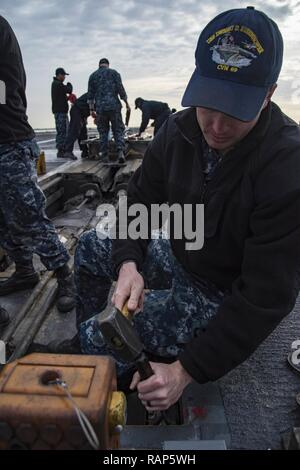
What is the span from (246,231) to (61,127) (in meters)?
9.91

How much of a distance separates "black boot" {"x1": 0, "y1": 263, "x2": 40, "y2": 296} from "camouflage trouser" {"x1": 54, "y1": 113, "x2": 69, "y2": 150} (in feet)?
26.2

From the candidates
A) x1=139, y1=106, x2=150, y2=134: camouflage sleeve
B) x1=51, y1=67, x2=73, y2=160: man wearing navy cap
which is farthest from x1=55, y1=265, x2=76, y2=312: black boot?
x1=139, y1=106, x2=150, y2=134: camouflage sleeve

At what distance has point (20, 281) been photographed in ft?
11.0

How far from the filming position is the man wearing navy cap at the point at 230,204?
4.91 ft

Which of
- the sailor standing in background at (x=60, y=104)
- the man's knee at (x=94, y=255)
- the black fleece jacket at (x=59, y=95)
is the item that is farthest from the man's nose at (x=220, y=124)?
the black fleece jacket at (x=59, y=95)

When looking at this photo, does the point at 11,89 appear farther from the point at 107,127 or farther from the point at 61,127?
the point at 61,127

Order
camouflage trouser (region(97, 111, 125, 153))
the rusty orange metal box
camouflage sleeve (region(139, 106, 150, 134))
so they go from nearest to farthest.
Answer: the rusty orange metal box
camouflage trouser (region(97, 111, 125, 153))
camouflage sleeve (region(139, 106, 150, 134))

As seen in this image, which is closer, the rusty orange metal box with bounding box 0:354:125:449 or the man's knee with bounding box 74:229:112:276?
the rusty orange metal box with bounding box 0:354:125:449

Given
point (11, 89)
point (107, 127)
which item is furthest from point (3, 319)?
point (107, 127)

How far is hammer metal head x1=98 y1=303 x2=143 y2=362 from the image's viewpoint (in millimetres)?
1328

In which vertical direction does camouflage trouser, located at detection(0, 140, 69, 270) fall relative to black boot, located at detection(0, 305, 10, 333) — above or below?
above

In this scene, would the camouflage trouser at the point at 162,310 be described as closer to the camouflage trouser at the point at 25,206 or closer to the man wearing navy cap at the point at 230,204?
the man wearing navy cap at the point at 230,204

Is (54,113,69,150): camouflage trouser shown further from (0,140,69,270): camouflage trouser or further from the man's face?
the man's face

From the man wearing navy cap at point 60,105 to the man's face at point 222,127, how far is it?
8.91 metres
